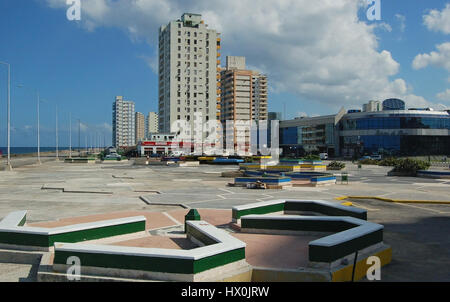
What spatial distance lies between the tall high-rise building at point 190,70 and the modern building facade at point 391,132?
39864 mm

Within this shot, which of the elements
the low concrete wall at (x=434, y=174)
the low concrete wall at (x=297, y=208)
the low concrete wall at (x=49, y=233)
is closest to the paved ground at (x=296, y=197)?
the low concrete wall at (x=49, y=233)

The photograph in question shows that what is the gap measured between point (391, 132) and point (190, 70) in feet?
200

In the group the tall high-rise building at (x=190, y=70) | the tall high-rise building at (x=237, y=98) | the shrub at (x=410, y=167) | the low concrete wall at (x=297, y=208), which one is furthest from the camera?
the tall high-rise building at (x=237, y=98)

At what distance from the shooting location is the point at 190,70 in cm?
11462

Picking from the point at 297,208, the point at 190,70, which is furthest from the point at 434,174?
the point at 190,70

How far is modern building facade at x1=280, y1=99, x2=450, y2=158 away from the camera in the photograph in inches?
3531

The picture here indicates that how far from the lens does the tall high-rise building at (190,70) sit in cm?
11325

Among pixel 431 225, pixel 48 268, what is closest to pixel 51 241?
pixel 48 268

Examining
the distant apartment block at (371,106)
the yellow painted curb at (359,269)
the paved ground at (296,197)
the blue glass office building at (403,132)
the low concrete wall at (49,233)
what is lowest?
the paved ground at (296,197)

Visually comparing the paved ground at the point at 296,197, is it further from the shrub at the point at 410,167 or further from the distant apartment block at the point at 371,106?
the distant apartment block at the point at 371,106

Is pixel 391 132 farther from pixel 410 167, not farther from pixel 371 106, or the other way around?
pixel 410 167

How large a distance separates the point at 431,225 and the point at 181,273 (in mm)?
12092
